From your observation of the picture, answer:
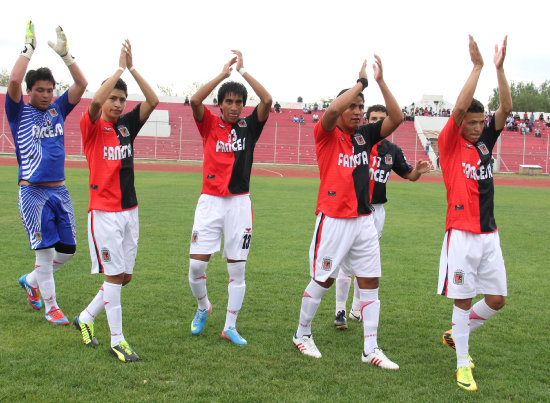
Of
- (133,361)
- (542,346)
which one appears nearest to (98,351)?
(133,361)

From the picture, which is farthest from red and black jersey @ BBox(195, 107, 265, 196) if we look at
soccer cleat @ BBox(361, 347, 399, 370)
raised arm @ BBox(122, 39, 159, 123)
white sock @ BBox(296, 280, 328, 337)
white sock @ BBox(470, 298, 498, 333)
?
white sock @ BBox(470, 298, 498, 333)

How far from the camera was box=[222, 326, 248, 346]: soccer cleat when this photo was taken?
497 cm

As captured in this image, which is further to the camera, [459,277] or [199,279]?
[199,279]

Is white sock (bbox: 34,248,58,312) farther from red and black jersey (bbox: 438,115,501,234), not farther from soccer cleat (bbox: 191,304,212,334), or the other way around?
red and black jersey (bbox: 438,115,501,234)

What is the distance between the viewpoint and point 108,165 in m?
4.83

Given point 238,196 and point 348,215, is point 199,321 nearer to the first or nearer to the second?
point 238,196

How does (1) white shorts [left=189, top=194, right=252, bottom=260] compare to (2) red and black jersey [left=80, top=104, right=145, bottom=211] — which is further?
(1) white shorts [left=189, top=194, right=252, bottom=260]

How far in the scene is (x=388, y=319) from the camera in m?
5.80

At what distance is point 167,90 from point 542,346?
7684 cm

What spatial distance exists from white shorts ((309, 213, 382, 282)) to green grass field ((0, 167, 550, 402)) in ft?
2.62

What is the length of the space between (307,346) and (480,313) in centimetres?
161

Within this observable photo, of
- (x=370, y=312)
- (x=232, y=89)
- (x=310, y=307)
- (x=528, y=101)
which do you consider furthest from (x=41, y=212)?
(x=528, y=101)

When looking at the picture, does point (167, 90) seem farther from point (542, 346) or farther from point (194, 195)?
point (542, 346)

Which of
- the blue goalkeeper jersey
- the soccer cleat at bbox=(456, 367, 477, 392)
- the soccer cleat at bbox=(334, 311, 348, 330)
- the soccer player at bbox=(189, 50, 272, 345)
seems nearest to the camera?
the soccer cleat at bbox=(456, 367, 477, 392)
